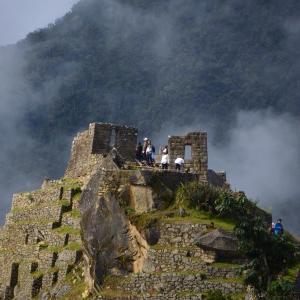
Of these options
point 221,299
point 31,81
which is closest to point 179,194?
point 221,299

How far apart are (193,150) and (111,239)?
8260mm

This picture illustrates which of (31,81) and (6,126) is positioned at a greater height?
(31,81)

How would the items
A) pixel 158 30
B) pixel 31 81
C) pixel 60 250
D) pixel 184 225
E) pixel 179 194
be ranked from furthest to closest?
pixel 158 30 → pixel 31 81 → pixel 60 250 → pixel 179 194 → pixel 184 225

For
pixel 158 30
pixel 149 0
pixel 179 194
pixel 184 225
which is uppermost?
pixel 149 0

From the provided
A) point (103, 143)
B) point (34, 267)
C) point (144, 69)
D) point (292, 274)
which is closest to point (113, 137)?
point (103, 143)

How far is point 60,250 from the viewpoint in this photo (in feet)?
110

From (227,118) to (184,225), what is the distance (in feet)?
239

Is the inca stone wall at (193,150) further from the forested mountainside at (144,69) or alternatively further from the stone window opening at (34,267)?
the forested mountainside at (144,69)

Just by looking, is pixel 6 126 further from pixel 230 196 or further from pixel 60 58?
pixel 230 196

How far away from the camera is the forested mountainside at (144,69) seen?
94.2 metres

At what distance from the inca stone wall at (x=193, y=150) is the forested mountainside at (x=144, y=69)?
2034 inches

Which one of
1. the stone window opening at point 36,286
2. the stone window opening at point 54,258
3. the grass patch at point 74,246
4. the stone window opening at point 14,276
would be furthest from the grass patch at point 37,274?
the grass patch at point 74,246

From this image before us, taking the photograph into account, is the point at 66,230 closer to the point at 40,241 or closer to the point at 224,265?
the point at 40,241

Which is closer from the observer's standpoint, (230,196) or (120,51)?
(230,196)
